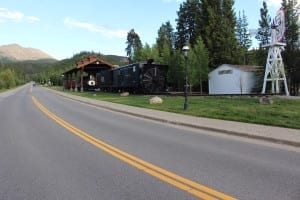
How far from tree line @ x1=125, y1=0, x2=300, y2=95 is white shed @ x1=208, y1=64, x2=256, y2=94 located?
1.13m

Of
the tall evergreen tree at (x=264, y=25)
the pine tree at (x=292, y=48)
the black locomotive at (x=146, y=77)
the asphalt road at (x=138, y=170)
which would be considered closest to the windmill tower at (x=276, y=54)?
the pine tree at (x=292, y=48)

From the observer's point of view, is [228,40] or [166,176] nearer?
[166,176]

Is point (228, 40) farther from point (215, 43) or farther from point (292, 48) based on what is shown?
point (292, 48)

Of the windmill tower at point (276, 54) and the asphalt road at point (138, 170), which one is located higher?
the windmill tower at point (276, 54)

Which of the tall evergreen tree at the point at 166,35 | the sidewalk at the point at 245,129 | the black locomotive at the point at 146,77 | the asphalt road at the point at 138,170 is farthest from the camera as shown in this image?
the tall evergreen tree at the point at 166,35

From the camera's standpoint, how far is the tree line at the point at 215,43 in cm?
4925

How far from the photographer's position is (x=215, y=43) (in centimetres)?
6531

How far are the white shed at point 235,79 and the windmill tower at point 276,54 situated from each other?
10699mm

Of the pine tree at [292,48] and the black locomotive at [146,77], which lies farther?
the pine tree at [292,48]

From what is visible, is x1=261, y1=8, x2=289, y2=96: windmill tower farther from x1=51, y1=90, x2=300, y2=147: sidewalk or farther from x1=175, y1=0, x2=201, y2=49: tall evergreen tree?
x1=175, y1=0, x2=201, y2=49: tall evergreen tree

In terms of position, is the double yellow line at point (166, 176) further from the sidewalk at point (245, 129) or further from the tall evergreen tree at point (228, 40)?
the tall evergreen tree at point (228, 40)

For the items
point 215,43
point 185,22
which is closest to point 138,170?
point 215,43

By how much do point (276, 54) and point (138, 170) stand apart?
98.5 feet

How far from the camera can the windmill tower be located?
34.9 metres
